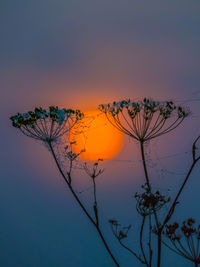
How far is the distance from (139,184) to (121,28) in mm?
1362

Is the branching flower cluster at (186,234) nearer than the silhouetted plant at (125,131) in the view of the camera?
Yes

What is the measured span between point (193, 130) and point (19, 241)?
6.14 feet

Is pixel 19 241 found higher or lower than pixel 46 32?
lower

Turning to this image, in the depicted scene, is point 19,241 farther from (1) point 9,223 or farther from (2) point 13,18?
(2) point 13,18

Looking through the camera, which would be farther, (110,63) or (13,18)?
(13,18)

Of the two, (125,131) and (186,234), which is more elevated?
(125,131)

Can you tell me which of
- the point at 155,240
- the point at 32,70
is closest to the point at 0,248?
the point at 155,240

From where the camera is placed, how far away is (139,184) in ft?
6.15

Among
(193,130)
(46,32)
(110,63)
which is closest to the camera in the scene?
Result: (193,130)

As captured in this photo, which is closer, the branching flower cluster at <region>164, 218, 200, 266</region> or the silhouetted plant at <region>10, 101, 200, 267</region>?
the branching flower cluster at <region>164, 218, 200, 266</region>

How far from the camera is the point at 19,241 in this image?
2.08m

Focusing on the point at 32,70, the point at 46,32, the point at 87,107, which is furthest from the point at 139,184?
the point at 46,32

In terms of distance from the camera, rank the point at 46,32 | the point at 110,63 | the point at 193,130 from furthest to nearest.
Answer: the point at 46,32
the point at 110,63
the point at 193,130

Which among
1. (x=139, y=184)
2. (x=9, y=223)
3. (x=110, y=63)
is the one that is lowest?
(x=9, y=223)
